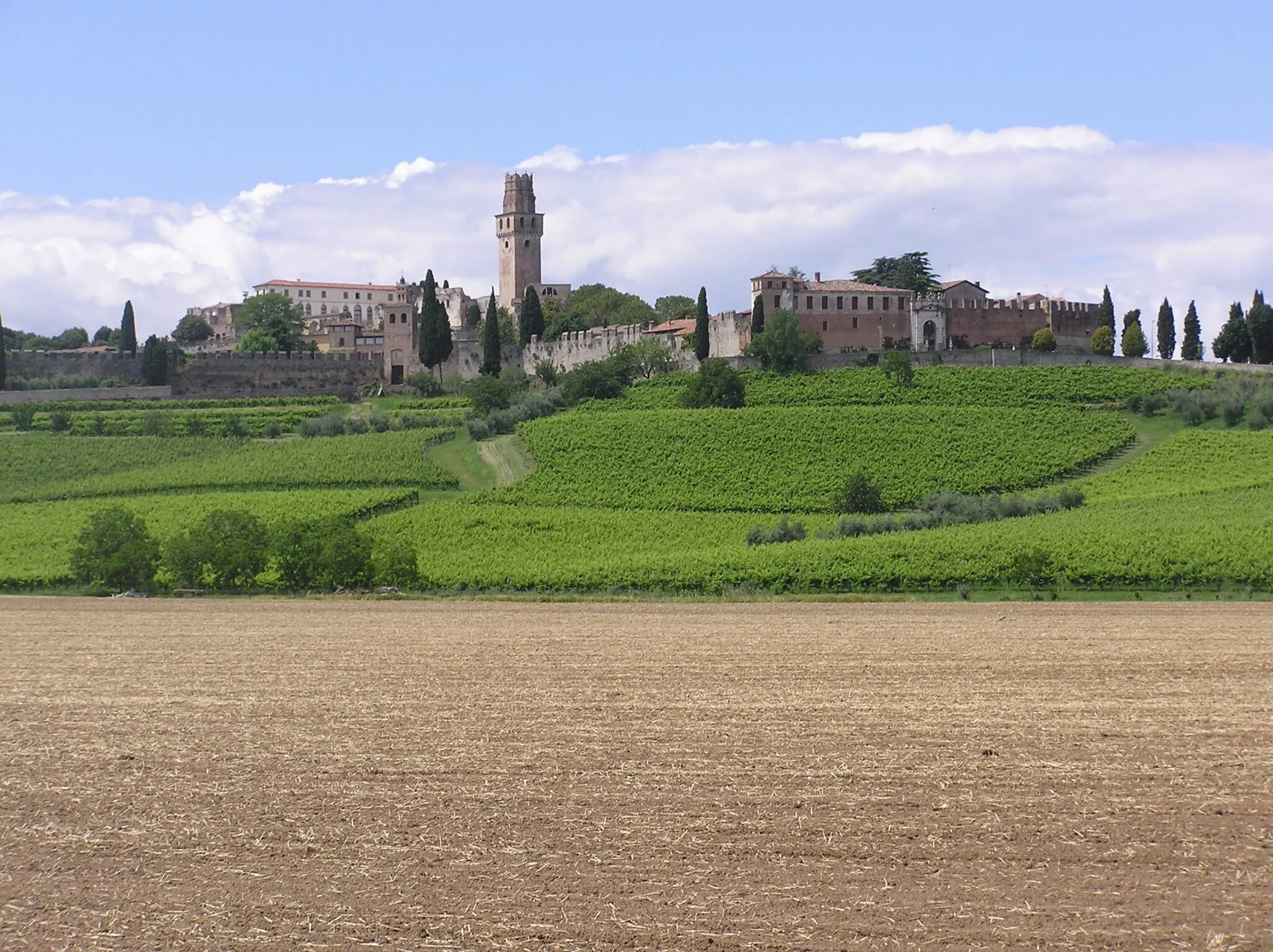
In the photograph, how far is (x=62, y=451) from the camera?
2995 inches

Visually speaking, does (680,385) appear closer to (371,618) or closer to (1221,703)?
(371,618)

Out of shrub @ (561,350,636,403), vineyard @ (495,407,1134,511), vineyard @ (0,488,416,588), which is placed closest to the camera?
vineyard @ (0,488,416,588)

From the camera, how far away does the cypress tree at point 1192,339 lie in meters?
99.7

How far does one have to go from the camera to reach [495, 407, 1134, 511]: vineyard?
65.6 meters

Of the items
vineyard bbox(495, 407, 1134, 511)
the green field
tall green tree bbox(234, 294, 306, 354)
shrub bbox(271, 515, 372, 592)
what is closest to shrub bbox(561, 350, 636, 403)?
the green field

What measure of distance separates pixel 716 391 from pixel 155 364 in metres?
37.3

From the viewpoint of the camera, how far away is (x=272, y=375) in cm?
10431

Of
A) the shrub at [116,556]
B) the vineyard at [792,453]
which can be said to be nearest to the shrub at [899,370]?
the vineyard at [792,453]

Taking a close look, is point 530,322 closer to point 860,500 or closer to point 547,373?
point 547,373

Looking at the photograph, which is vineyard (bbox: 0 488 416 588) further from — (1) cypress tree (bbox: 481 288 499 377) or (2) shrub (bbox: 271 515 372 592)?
(1) cypress tree (bbox: 481 288 499 377)

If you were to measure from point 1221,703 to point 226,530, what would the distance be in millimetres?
33328

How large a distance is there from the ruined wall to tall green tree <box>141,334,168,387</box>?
881 mm

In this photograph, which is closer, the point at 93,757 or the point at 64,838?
the point at 64,838

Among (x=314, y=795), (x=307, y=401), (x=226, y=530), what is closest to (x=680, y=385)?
(x=307, y=401)
